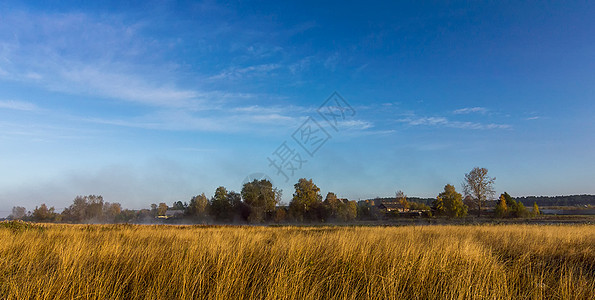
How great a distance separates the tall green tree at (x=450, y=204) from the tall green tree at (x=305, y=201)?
86.0 ft

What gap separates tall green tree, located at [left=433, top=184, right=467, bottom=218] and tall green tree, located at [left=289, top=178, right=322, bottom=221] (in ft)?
86.0

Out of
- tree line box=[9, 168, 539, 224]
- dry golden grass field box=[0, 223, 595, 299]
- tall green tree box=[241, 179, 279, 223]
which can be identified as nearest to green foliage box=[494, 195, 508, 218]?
tree line box=[9, 168, 539, 224]

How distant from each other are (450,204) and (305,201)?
1238 inches

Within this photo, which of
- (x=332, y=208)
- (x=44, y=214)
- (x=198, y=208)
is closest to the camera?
(x=332, y=208)

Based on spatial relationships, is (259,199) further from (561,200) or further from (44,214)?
(561,200)

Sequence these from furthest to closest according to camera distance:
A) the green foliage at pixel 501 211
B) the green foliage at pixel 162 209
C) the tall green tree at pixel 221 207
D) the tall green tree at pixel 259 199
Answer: the green foliage at pixel 162 209 → the tall green tree at pixel 221 207 → the tall green tree at pixel 259 199 → the green foliage at pixel 501 211

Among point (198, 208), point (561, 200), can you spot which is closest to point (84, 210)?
point (198, 208)

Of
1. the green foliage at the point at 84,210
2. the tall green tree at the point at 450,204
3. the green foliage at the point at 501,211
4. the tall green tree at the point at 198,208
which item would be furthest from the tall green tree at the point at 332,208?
the green foliage at the point at 84,210

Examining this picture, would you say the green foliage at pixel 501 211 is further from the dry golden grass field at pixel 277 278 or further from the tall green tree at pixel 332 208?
the dry golden grass field at pixel 277 278

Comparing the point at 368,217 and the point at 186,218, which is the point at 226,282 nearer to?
the point at 368,217

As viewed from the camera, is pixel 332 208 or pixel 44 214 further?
pixel 44 214

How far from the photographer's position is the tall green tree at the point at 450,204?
58.7m

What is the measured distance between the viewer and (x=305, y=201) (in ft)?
242

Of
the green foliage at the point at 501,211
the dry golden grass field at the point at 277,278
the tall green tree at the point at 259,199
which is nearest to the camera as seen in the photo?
the dry golden grass field at the point at 277,278
